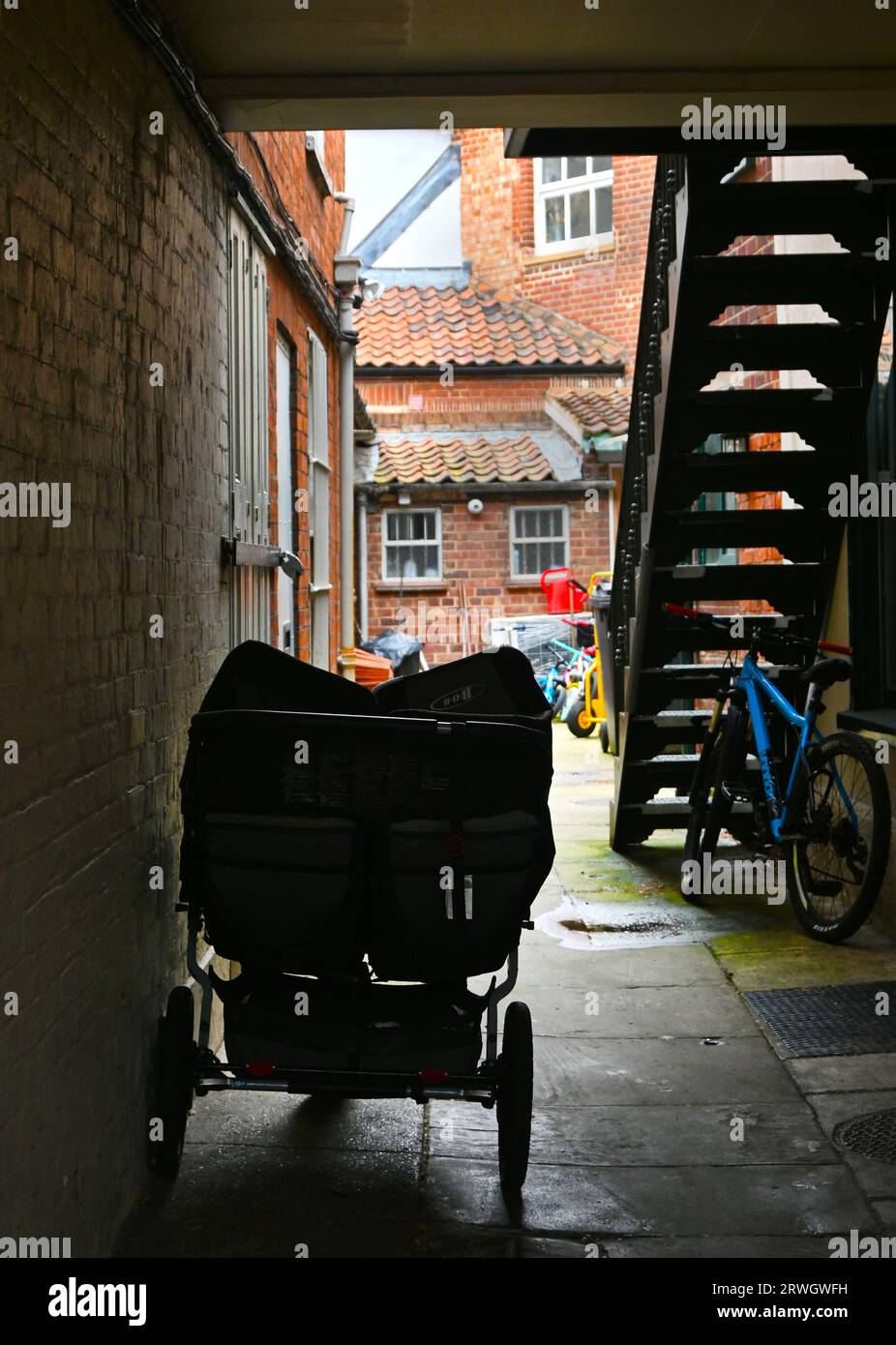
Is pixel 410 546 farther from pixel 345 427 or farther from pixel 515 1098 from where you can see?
pixel 515 1098

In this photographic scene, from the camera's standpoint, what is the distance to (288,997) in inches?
137

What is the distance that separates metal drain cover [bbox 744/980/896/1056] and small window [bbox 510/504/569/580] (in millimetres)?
14295

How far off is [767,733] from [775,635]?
470 millimetres

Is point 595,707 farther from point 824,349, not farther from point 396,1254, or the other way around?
point 396,1254

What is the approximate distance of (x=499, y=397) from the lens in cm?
2052

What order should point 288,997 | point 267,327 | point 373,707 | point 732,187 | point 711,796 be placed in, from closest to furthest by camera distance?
point 288,997 → point 373,707 → point 732,187 → point 267,327 → point 711,796

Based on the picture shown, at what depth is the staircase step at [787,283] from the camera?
5.83 metres

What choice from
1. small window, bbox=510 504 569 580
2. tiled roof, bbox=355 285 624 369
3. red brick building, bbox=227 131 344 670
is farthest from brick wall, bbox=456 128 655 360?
red brick building, bbox=227 131 344 670

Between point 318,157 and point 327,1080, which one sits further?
point 318,157

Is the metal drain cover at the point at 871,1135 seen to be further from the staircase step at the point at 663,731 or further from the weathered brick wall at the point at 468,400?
the weathered brick wall at the point at 468,400

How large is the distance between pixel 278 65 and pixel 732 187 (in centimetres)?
206

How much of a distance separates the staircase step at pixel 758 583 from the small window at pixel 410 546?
12367 millimetres

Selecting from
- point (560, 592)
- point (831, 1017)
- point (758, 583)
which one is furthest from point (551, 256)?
point (831, 1017)
